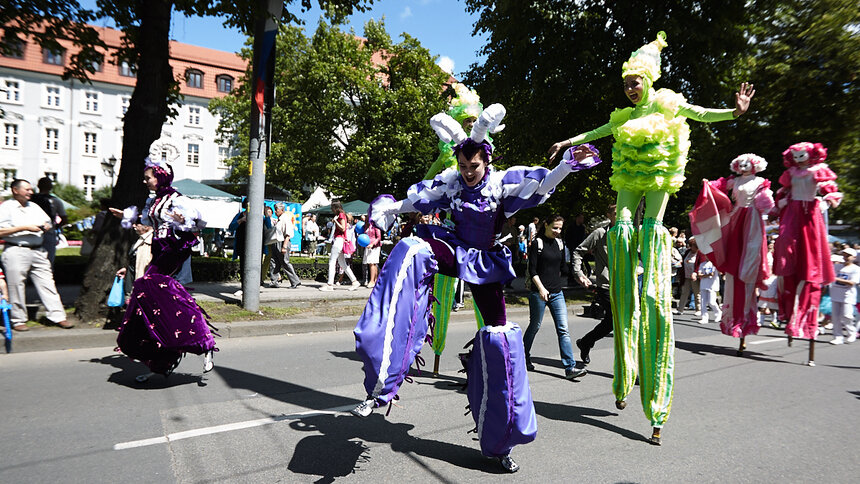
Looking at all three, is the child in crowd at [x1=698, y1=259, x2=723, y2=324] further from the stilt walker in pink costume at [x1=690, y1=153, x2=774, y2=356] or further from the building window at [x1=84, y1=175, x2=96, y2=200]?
the building window at [x1=84, y1=175, x2=96, y2=200]

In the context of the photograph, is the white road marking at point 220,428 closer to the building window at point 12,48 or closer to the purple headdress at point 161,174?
the purple headdress at point 161,174

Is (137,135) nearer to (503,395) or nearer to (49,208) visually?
(49,208)

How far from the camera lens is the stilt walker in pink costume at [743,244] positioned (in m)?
7.42

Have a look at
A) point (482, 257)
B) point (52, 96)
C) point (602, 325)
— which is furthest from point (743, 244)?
point (52, 96)

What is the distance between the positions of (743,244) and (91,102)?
174 ft

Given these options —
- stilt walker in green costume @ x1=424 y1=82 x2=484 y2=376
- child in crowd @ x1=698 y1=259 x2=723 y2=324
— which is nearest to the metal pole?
stilt walker in green costume @ x1=424 y1=82 x2=484 y2=376

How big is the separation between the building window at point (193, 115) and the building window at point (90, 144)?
8112mm

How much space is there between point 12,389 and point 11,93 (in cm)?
5049

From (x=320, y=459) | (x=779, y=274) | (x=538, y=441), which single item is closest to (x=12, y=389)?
(x=320, y=459)

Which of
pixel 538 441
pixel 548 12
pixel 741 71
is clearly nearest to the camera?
pixel 538 441

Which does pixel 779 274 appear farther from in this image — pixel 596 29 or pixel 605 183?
pixel 605 183

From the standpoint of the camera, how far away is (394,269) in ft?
10.4

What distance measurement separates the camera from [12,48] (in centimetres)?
776

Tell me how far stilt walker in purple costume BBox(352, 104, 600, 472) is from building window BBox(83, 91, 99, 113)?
2089 inches
